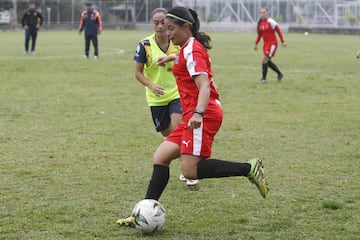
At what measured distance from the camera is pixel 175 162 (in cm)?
930

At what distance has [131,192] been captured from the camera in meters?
7.61

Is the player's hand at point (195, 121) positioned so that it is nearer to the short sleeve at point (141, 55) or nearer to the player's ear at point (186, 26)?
the player's ear at point (186, 26)

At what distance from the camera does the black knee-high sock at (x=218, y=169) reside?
244 inches

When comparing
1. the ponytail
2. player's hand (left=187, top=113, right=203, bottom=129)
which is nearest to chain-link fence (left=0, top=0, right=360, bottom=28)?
the ponytail

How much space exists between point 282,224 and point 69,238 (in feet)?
5.79

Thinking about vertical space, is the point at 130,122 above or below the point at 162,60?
below

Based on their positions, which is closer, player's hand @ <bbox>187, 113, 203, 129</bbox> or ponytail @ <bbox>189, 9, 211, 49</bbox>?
player's hand @ <bbox>187, 113, 203, 129</bbox>

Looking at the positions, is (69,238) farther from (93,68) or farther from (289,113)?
(93,68)

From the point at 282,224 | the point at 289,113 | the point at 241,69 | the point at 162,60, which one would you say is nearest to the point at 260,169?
the point at 282,224

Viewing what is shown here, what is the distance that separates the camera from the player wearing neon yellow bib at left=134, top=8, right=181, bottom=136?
7906 mm

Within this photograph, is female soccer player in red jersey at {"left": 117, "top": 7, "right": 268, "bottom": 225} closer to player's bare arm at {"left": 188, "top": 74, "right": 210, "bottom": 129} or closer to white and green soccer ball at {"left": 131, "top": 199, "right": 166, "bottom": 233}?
player's bare arm at {"left": 188, "top": 74, "right": 210, "bottom": 129}

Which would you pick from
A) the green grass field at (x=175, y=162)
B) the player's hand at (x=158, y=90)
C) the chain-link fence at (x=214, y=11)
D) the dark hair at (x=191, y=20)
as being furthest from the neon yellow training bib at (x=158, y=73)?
the chain-link fence at (x=214, y=11)

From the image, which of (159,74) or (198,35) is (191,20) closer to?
(198,35)

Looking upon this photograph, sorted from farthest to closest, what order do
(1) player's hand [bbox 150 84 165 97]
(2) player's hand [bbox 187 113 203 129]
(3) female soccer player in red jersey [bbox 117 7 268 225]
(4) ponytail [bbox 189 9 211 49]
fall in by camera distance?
(1) player's hand [bbox 150 84 165 97], (4) ponytail [bbox 189 9 211 49], (3) female soccer player in red jersey [bbox 117 7 268 225], (2) player's hand [bbox 187 113 203 129]
